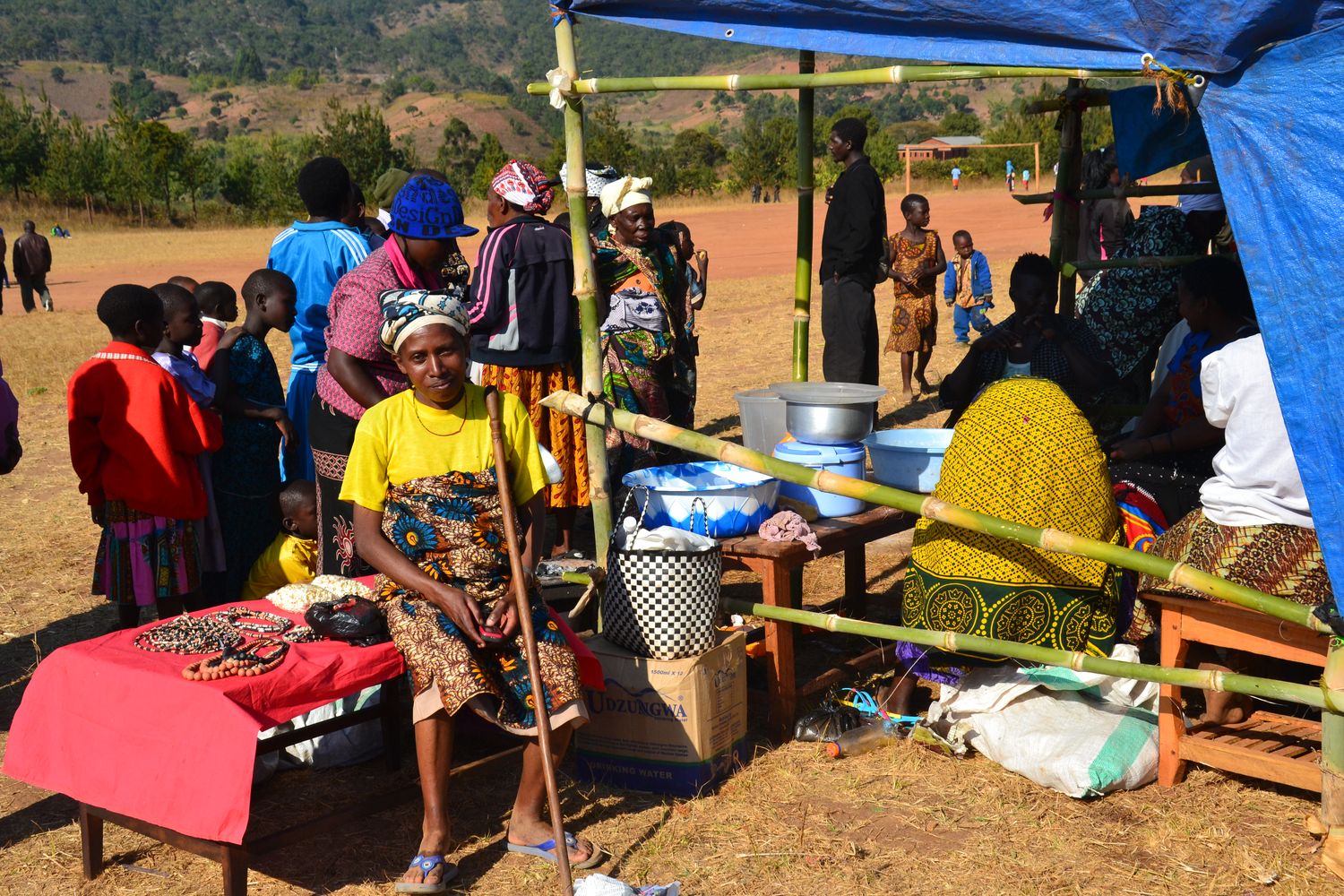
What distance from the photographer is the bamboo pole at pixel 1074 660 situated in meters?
3.32

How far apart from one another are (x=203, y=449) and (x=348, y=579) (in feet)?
3.61

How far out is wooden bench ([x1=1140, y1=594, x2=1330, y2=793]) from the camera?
11.9 feet

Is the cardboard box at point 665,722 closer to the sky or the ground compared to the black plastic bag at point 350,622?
closer to the ground

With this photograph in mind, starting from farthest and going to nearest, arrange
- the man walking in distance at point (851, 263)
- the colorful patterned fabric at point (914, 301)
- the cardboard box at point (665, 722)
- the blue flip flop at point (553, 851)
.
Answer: the colorful patterned fabric at point (914, 301) → the man walking in distance at point (851, 263) → the cardboard box at point (665, 722) → the blue flip flop at point (553, 851)

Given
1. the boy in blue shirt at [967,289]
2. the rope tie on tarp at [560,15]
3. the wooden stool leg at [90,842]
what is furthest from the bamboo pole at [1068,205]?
the boy in blue shirt at [967,289]

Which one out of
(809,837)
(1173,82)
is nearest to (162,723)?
(809,837)

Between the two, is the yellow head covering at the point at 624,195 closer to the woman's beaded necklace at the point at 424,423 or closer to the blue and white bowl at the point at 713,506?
the blue and white bowl at the point at 713,506

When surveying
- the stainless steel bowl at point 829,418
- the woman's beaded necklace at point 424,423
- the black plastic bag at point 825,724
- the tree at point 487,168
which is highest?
the tree at point 487,168

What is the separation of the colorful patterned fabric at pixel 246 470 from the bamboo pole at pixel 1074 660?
2.23 m

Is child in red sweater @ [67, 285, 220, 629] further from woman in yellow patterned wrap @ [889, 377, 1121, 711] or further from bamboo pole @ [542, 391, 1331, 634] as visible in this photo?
woman in yellow patterned wrap @ [889, 377, 1121, 711]

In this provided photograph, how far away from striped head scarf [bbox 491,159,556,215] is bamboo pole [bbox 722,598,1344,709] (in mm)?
2340

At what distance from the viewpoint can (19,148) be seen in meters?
51.2

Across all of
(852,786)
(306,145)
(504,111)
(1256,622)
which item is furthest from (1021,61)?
(504,111)

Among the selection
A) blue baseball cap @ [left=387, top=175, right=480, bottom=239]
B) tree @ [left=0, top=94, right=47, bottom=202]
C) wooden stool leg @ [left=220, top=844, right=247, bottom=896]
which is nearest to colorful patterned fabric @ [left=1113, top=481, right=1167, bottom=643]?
blue baseball cap @ [left=387, top=175, right=480, bottom=239]
